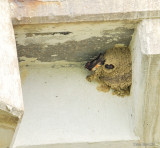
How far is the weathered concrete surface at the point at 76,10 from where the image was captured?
2.04 meters

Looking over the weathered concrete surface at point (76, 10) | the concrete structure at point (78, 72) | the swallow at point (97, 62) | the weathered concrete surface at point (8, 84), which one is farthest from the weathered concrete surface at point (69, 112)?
the weathered concrete surface at point (76, 10)

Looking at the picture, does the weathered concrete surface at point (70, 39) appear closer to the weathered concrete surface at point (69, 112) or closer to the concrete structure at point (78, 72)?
the concrete structure at point (78, 72)

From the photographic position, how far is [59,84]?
2.50 metres

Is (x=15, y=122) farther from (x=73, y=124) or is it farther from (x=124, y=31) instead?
(x=124, y=31)

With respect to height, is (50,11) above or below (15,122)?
above

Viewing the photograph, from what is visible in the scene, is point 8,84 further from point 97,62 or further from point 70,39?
point 97,62

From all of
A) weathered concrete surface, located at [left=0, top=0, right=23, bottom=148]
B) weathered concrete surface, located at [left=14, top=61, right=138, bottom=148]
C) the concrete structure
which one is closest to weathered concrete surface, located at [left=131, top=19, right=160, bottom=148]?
the concrete structure

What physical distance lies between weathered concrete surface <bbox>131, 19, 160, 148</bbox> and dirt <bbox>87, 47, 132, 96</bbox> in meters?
0.08

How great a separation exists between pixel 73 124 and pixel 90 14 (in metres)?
0.68

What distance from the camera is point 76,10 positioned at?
204cm

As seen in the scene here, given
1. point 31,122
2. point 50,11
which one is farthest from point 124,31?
point 31,122

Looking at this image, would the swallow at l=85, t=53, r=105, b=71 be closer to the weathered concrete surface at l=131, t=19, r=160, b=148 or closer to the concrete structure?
the concrete structure

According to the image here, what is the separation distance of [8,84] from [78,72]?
818mm

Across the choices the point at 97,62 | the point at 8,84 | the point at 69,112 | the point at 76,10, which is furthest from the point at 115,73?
the point at 8,84
